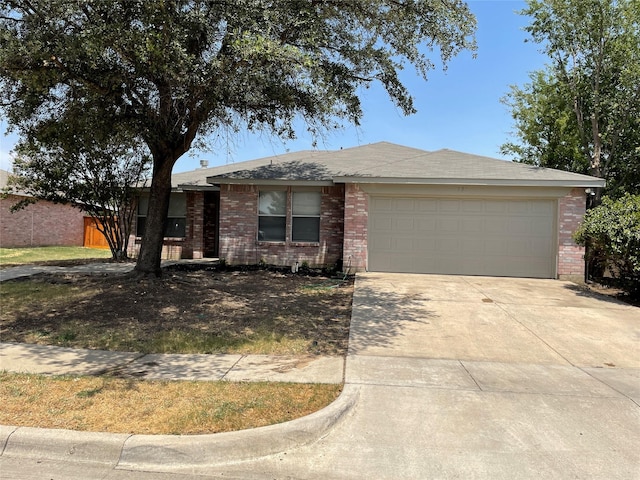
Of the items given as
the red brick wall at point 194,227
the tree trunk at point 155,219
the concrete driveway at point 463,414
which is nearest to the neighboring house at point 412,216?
the red brick wall at point 194,227

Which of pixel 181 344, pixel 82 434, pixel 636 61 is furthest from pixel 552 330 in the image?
pixel 636 61

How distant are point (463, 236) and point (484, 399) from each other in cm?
871

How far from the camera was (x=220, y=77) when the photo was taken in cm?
690

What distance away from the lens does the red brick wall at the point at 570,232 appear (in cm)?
1170

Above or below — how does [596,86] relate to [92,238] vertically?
above

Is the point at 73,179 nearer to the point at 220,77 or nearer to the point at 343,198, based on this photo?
the point at 343,198

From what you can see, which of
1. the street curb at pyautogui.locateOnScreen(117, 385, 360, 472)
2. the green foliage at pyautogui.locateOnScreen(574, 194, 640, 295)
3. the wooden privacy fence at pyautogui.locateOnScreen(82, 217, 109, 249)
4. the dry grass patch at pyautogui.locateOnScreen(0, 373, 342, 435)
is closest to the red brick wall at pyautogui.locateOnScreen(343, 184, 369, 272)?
the green foliage at pyautogui.locateOnScreen(574, 194, 640, 295)

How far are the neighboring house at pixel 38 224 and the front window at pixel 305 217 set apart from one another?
13108 millimetres

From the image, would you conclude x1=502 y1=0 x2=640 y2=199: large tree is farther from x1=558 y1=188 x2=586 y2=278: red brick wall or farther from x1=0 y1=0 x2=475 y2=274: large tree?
x1=0 y1=0 x2=475 y2=274: large tree

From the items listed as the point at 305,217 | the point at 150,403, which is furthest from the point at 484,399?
the point at 305,217

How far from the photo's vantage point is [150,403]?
12.9 feet

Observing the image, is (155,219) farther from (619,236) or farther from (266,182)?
(619,236)

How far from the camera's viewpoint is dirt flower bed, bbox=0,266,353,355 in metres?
5.99

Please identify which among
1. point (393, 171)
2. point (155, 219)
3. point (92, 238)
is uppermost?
point (393, 171)
